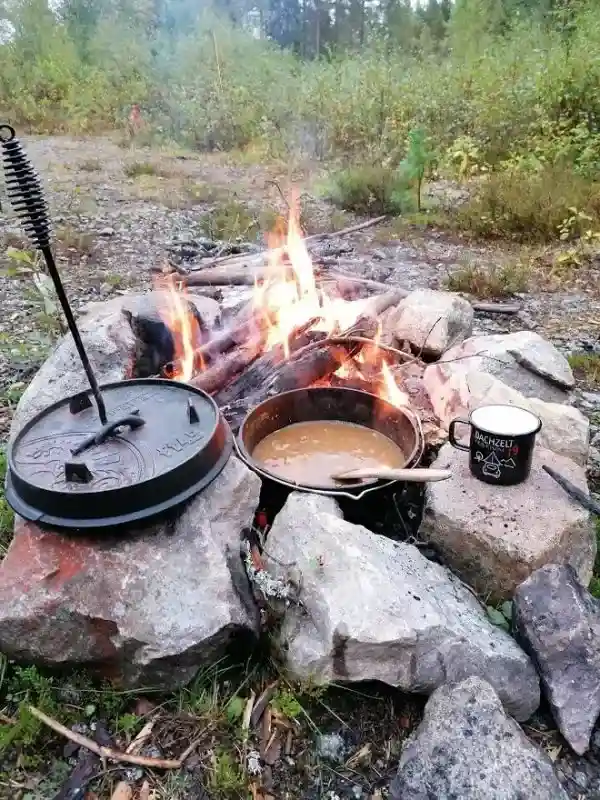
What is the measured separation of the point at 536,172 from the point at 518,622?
253 inches

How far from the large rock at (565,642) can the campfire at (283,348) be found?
119cm

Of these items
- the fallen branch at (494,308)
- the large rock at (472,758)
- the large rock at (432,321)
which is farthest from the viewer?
the fallen branch at (494,308)

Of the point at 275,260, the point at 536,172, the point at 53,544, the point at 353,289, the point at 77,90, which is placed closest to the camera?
the point at 53,544

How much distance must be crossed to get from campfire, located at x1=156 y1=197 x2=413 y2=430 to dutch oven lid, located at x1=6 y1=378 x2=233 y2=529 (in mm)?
598

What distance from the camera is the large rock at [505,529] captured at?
2.22 m

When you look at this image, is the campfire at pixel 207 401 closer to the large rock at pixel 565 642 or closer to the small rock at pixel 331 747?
the large rock at pixel 565 642

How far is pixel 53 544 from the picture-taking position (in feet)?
6.88

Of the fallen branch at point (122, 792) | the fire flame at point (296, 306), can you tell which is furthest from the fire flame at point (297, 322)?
the fallen branch at point (122, 792)

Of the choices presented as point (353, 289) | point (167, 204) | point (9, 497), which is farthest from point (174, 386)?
point (167, 204)

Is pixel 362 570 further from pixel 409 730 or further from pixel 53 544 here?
pixel 53 544

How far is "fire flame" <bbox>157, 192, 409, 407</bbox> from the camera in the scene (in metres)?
3.38

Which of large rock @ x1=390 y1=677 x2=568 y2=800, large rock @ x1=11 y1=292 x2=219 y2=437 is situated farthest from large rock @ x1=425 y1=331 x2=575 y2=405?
large rock @ x1=390 y1=677 x2=568 y2=800

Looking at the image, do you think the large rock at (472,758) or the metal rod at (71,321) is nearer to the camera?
the large rock at (472,758)

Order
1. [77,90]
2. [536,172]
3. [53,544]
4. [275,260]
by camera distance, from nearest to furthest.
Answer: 1. [53,544]
2. [275,260]
3. [536,172]
4. [77,90]
